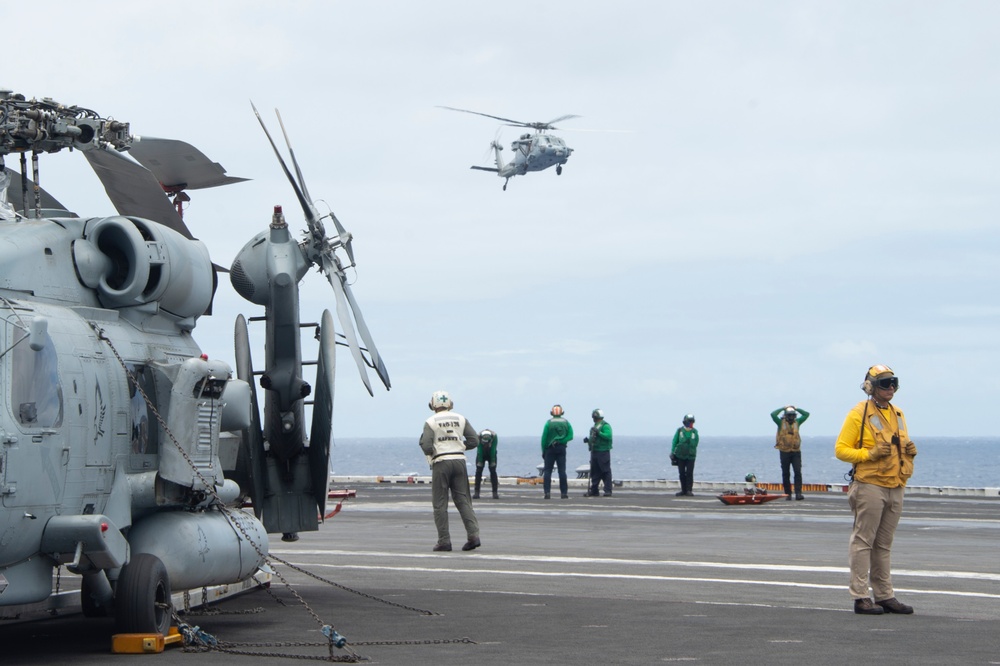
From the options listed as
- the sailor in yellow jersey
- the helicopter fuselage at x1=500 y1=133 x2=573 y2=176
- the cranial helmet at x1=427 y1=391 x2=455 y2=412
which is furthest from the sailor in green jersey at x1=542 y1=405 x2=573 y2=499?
the helicopter fuselage at x1=500 y1=133 x2=573 y2=176

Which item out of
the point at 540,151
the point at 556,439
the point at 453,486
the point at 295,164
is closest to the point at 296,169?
the point at 295,164

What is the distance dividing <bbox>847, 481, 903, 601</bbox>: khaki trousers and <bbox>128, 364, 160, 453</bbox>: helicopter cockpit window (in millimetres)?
5859

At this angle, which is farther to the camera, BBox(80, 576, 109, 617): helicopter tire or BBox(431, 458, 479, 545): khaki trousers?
BBox(431, 458, 479, 545): khaki trousers

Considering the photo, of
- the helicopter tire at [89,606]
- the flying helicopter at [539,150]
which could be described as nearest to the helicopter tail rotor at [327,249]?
the helicopter tire at [89,606]

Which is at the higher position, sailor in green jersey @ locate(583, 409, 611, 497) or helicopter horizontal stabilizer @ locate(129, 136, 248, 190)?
helicopter horizontal stabilizer @ locate(129, 136, 248, 190)

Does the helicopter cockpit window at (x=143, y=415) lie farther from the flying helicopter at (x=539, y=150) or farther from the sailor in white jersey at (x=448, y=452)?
the flying helicopter at (x=539, y=150)

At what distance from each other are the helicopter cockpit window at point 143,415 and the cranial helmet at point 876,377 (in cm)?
611

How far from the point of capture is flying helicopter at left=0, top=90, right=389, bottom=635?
947 cm

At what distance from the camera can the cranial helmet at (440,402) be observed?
58.2ft

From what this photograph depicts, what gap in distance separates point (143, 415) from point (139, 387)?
1.95 feet

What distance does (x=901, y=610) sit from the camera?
37.4ft

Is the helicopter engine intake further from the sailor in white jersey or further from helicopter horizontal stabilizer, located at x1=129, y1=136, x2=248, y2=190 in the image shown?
the sailor in white jersey

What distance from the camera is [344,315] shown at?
1332cm

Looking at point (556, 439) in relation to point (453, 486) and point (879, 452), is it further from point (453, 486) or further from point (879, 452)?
point (879, 452)
